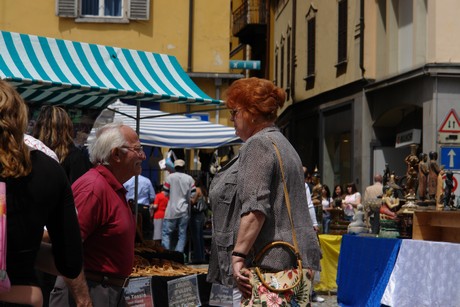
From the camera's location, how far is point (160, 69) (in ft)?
38.5

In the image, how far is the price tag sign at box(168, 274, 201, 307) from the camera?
26.0 ft

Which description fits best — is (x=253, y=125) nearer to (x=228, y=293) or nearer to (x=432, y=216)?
(x=228, y=293)

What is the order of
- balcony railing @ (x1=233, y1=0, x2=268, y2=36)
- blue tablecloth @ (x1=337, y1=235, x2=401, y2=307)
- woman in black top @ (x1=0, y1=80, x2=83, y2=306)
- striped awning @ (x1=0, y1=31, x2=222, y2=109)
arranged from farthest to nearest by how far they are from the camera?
balcony railing @ (x1=233, y1=0, x2=268, y2=36) → striped awning @ (x1=0, y1=31, x2=222, y2=109) → blue tablecloth @ (x1=337, y1=235, x2=401, y2=307) → woman in black top @ (x1=0, y1=80, x2=83, y2=306)

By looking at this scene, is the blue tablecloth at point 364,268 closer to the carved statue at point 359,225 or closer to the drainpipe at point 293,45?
the carved statue at point 359,225

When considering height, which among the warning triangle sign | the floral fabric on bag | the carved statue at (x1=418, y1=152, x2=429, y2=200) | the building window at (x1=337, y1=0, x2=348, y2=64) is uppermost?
the building window at (x1=337, y1=0, x2=348, y2=64)

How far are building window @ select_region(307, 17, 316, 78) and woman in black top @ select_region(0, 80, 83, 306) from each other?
94.4 feet

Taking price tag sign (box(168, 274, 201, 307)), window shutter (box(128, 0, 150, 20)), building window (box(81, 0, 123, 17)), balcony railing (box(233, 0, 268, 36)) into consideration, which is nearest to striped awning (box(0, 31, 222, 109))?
price tag sign (box(168, 274, 201, 307))

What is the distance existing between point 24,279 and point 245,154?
175cm

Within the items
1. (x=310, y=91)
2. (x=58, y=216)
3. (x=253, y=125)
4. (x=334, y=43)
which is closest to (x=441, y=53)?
(x=334, y=43)

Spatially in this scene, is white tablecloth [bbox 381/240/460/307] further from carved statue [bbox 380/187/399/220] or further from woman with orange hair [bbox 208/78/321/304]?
woman with orange hair [bbox 208/78/321/304]

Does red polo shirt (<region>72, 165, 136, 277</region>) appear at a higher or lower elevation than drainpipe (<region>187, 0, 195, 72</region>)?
lower

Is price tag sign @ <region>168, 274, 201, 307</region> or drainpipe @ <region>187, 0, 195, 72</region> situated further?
drainpipe @ <region>187, 0, 195, 72</region>

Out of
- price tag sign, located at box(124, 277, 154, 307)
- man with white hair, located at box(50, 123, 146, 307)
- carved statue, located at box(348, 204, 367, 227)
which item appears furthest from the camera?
carved statue, located at box(348, 204, 367, 227)

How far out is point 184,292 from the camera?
8.09m
